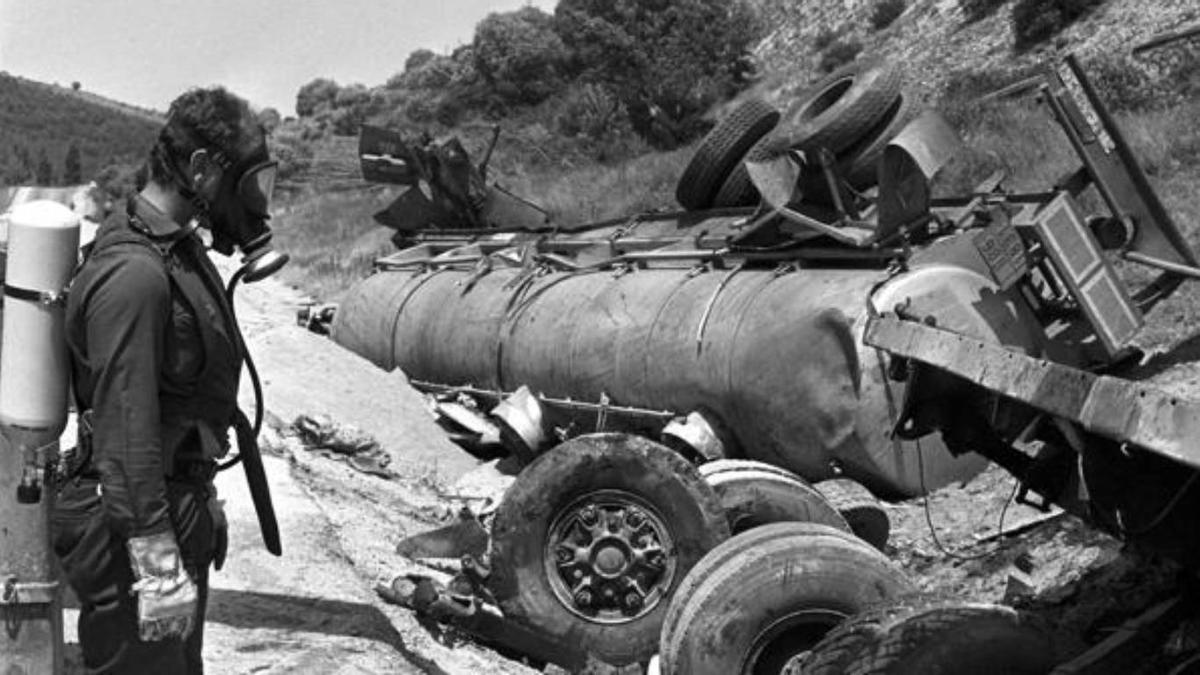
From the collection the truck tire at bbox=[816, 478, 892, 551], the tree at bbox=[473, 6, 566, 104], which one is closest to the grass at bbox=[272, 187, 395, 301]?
the tree at bbox=[473, 6, 566, 104]

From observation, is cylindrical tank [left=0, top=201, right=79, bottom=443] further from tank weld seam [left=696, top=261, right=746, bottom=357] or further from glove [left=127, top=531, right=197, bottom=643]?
tank weld seam [left=696, top=261, right=746, bottom=357]

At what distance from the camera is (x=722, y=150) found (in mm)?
11648

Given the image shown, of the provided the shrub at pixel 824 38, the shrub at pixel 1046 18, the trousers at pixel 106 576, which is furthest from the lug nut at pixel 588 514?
the shrub at pixel 824 38

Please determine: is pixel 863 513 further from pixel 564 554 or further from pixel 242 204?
pixel 242 204

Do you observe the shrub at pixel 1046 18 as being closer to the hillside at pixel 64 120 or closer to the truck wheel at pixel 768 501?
the truck wheel at pixel 768 501

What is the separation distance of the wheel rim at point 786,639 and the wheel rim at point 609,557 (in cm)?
123

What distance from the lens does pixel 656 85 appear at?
1756 inches

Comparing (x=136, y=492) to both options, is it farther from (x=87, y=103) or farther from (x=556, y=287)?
(x=87, y=103)

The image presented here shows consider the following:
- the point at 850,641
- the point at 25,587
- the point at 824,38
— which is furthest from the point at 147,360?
the point at 824,38

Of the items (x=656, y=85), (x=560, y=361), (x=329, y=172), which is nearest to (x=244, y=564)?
(x=560, y=361)

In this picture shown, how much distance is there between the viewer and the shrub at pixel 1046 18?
31031 mm

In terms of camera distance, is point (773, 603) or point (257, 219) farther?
point (773, 603)

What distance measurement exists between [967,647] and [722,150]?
27.1 ft

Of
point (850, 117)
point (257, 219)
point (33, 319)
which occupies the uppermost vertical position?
point (33, 319)
